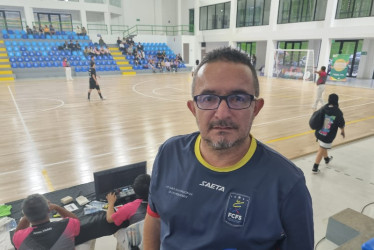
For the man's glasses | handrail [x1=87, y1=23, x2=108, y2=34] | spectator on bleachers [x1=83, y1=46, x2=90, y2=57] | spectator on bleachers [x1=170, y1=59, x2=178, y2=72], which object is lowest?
spectator on bleachers [x1=170, y1=59, x2=178, y2=72]

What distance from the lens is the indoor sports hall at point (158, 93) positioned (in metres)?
4.76

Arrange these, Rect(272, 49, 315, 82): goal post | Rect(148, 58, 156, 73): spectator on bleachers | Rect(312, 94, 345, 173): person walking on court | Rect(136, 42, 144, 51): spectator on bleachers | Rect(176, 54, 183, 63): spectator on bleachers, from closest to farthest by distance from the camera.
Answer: Rect(312, 94, 345, 173): person walking on court → Rect(272, 49, 315, 82): goal post → Rect(148, 58, 156, 73): spectator on bleachers → Rect(136, 42, 144, 51): spectator on bleachers → Rect(176, 54, 183, 63): spectator on bleachers

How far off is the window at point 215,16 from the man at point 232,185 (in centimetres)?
2742

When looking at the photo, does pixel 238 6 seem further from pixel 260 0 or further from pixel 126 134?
pixel 126 134

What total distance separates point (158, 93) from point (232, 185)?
12.8m

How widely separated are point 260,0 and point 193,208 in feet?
83.6

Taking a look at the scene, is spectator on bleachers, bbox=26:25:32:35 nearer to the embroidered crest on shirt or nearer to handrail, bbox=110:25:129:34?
handrail, bbox=110:25:129:34

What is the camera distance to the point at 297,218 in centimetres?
121

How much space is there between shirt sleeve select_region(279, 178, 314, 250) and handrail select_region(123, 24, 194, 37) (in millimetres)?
30783

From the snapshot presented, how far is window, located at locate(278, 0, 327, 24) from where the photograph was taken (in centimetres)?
1902

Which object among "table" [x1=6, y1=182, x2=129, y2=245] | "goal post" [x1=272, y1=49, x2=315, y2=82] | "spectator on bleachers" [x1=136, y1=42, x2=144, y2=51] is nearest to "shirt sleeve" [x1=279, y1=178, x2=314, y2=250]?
"table" [x1=6, y1=182, x2=129, y2=245]

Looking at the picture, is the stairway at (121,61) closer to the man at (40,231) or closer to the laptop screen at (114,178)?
the laptop screen at (114,178)

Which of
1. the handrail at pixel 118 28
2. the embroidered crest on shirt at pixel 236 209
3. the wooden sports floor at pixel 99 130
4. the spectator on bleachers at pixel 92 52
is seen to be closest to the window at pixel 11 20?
the spectator on bleachers at pixel 92 52

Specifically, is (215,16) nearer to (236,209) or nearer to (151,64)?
(151,64)
